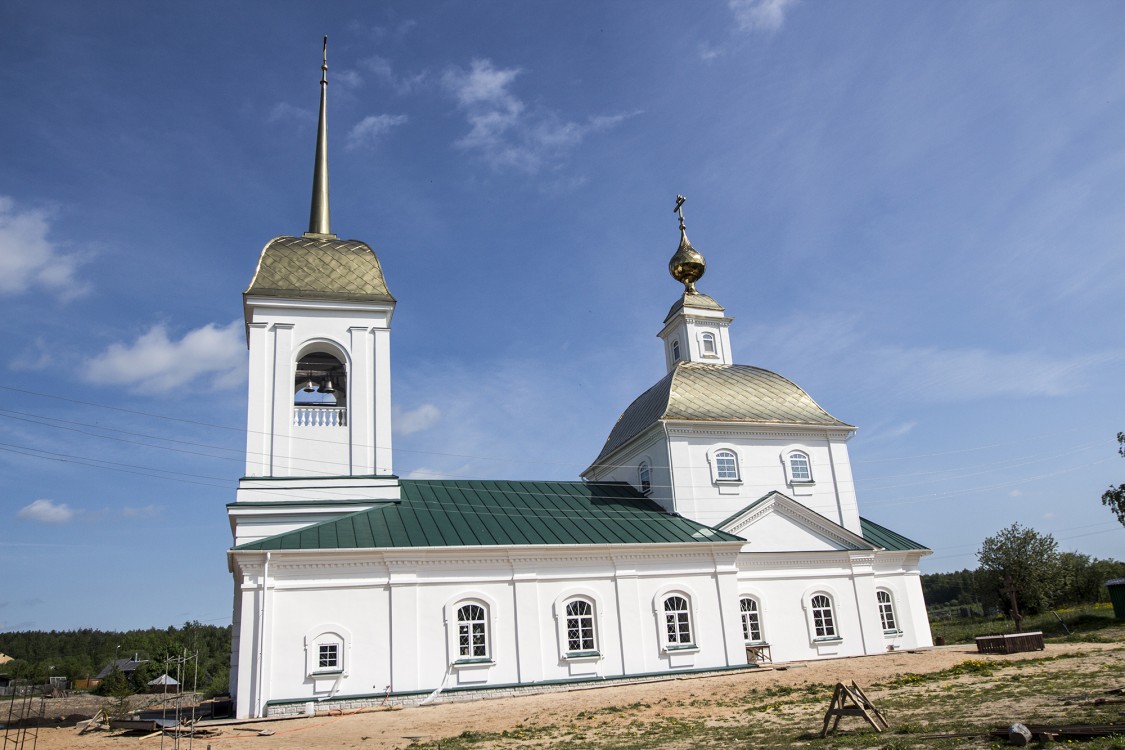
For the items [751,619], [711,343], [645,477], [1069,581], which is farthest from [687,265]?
[1069,581]

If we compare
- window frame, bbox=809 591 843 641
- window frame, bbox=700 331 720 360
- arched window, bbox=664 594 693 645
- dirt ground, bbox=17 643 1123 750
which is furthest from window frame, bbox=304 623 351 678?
window frame, bbox=700 331 720 360

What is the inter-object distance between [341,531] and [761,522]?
40.0ft

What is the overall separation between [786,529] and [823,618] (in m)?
2.70

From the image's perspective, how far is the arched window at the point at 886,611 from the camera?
2514 cm

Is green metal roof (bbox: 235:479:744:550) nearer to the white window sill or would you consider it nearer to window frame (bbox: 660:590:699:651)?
window frame (bbox: 660:590:699:651)

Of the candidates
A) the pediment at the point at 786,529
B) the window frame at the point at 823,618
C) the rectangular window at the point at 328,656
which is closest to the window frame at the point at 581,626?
the pediment at the point at 786,529

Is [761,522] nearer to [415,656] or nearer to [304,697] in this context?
[415,656]

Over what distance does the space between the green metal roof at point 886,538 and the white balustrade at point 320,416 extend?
16369mm

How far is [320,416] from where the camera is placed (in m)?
21.9

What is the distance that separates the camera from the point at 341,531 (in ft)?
65.3

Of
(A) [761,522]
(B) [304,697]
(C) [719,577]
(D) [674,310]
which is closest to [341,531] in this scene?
(B) [304,697]

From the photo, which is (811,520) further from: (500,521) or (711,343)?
(500,521)

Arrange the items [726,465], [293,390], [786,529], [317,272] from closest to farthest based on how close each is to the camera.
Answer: [293,390] → [317,272] → [786,529] → [726,465]

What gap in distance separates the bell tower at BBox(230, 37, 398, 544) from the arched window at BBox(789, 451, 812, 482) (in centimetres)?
1245
